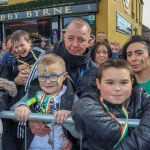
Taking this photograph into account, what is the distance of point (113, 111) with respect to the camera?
1644 mm

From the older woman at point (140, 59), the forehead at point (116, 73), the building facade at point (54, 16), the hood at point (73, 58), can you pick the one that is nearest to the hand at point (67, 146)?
the forehead at point (116, 73)

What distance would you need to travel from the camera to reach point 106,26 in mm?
11531

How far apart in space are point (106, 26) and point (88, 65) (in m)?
9.47

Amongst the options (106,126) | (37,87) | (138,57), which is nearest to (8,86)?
(37,87)

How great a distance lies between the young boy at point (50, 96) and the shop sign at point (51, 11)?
9805 mm

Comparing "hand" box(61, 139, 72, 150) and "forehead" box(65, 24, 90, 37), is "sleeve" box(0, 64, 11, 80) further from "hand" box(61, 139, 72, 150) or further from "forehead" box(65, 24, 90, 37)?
"hand" box(61, 139, 72, 150)

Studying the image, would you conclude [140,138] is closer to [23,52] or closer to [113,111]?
[113,111]

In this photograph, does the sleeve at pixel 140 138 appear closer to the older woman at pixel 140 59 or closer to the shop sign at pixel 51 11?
the older woman at pixel 140 59

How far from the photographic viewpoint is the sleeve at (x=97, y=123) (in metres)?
1.46

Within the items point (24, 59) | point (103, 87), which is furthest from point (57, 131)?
point (24, 59)

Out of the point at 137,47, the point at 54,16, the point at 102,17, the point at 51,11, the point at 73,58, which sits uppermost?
the point at 51,11

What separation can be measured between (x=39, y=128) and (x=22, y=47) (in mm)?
1405

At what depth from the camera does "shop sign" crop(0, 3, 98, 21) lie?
11.4 metres

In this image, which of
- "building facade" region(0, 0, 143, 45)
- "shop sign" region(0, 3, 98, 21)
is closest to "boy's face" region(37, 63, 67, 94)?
"building facade" region(0, 0, 143, 45)
